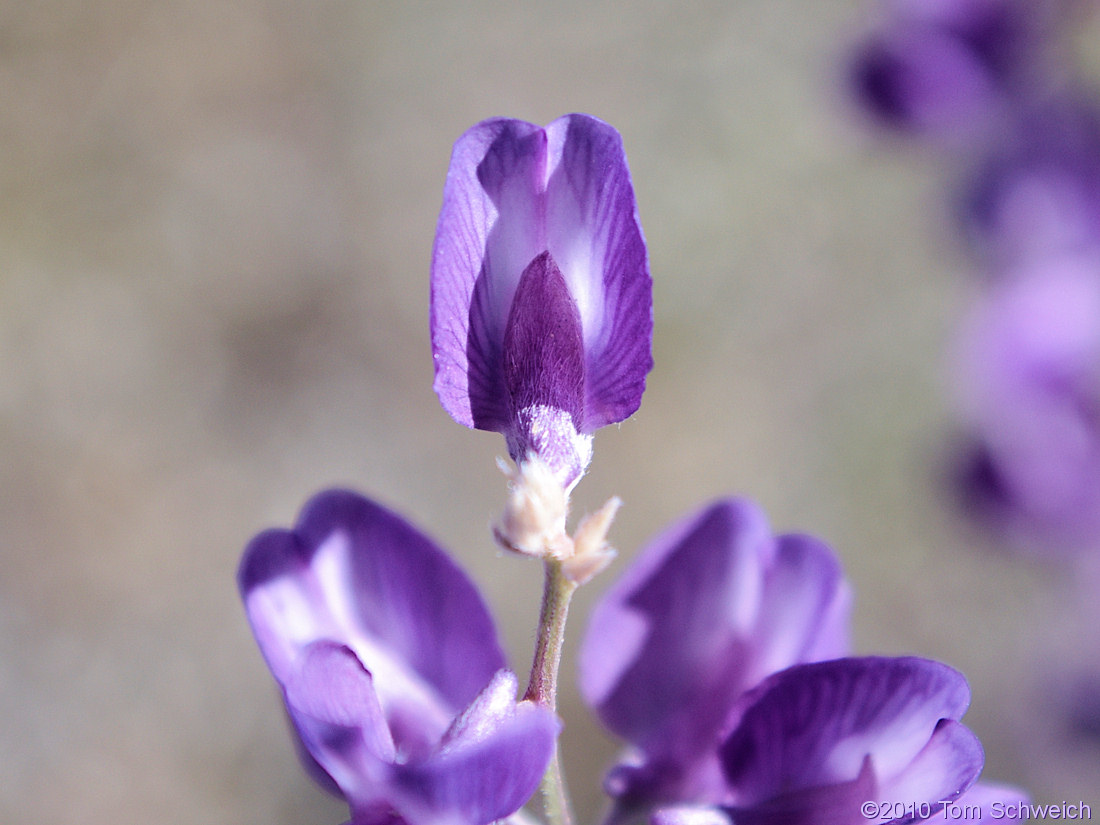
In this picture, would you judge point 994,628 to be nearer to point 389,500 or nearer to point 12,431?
point 389,500

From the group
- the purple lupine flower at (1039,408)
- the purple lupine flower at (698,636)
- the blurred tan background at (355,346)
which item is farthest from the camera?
the blurred tan background at (355,346)

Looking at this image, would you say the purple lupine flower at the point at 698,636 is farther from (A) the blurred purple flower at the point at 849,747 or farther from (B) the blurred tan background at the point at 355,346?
(B) the blurred tan background at the point at 355,346

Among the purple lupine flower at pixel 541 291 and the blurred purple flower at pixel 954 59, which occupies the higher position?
the blurred purple flower at pixel 954 59

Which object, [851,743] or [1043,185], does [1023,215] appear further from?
[851,743]

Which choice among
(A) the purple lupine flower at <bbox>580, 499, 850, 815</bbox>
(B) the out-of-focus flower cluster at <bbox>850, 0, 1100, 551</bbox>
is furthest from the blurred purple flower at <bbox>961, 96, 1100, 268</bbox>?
(A) the purple lupine flower at <bbox>580, 499, 850, 815</bbox>

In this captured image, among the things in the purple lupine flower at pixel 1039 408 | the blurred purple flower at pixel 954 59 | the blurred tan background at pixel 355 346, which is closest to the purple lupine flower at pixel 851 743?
the purple lupine flower at pixel 1039 408

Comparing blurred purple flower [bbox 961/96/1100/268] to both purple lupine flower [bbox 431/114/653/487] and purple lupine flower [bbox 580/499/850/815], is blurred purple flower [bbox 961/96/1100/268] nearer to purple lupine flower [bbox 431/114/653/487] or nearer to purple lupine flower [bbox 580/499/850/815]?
purple lupine flower [bbox 580/499/850/815]
